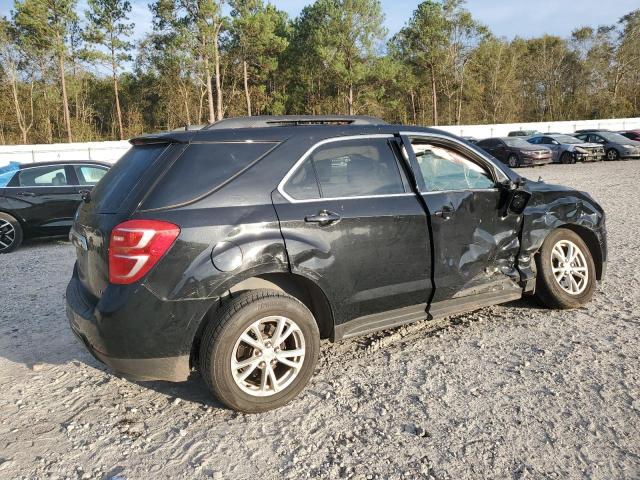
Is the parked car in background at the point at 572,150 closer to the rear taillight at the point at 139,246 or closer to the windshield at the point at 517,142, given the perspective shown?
the windshield at the point at 517,142

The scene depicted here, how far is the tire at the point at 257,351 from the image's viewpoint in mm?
3008

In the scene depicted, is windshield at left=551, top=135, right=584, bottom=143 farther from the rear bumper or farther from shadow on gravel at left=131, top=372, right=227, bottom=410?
the rear bumper

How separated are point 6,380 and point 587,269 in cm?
491

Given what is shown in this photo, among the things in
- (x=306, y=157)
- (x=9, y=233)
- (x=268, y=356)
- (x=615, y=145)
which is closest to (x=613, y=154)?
(x=615, y=145)

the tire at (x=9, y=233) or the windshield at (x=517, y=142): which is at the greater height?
the windshield at (x=517, y=142)

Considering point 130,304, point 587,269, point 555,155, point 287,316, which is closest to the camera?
point 130,304

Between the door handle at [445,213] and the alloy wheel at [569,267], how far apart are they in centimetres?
130

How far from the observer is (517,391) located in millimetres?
3312

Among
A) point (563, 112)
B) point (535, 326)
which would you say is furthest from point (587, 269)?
point (563, 112)

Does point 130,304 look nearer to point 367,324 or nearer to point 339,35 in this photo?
point 367,324

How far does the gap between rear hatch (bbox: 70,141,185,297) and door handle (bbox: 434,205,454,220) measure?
1888 mm

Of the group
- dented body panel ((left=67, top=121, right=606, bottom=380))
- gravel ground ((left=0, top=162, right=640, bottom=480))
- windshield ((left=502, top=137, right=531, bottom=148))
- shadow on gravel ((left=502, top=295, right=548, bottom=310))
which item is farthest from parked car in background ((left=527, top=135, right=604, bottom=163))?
dented body panel ((left=67, top=121, right=606, bottom=380))

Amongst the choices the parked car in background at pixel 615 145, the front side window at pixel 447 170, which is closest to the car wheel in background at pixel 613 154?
the parked car in background at pixel 615 145

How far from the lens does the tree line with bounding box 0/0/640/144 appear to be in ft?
125
